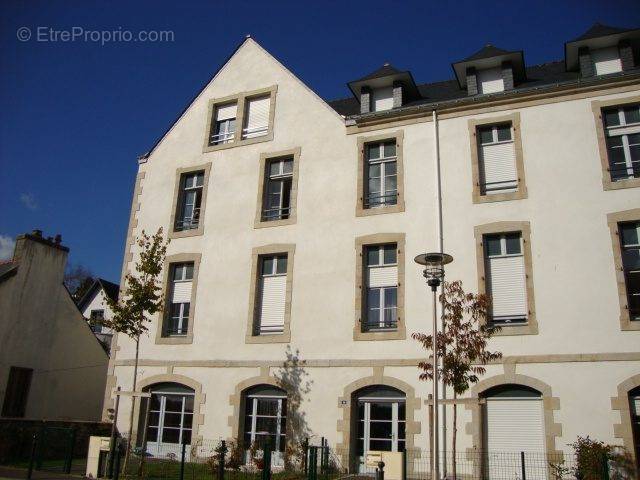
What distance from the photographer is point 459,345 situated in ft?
41.9

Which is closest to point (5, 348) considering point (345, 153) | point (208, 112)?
point (208, 112)

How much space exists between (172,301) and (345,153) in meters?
6.87

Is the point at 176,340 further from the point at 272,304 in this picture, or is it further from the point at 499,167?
the point at 499,167

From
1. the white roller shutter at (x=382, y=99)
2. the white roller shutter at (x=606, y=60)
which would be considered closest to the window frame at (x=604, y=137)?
the white roller shutter at (x=606, y=60)

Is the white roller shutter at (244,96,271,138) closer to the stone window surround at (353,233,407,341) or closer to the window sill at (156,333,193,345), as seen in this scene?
the stone window surround at (353,233,407,341)

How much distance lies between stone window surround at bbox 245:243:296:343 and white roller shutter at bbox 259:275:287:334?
8.7 inches

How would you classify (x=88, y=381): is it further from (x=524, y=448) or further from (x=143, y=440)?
(x=524, y=448)

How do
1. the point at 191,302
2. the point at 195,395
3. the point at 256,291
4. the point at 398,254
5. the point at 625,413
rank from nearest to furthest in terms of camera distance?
the point at 625,413, the point at 398,254, the point at 195,395, the point at 256,291, the point at 191,302

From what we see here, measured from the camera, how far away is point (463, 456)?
1374 centimetres

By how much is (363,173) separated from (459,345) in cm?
620

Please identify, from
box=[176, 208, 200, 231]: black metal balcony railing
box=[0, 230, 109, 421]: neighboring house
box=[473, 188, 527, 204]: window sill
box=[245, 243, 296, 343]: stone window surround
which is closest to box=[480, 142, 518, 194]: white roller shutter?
box=[473, 188, 527, 204]: window sill

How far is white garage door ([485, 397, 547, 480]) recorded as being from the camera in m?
13.3

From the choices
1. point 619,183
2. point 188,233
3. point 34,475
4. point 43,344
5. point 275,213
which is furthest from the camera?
point 43,344

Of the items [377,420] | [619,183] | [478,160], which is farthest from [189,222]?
[619,183]
